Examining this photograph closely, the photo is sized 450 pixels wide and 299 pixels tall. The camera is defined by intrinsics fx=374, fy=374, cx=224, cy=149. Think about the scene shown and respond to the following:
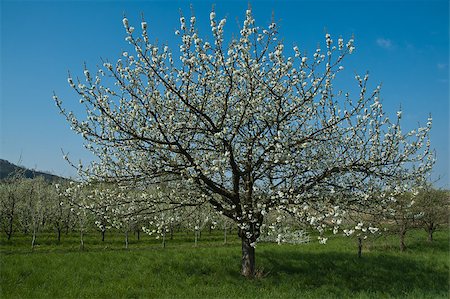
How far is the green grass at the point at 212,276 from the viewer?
12727 mm

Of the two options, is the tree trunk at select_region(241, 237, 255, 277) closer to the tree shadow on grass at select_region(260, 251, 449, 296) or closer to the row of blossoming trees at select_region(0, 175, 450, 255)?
the tree shadow on grass at select_region(260, 251, 449, 296)

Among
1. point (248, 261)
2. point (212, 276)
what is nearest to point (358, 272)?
point (248, 261)

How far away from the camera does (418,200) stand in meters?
30.3

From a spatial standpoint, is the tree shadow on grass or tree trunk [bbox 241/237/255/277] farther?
the tree shadow on grass

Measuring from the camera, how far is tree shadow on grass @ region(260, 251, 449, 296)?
1527 cm

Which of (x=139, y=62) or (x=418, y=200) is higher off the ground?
(x=139, y=62)

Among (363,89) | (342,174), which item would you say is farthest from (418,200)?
(363,89)

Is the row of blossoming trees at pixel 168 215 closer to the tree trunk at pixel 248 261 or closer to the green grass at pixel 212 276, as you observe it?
the tree trunk at pixel 248 261

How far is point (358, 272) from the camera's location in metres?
18.0

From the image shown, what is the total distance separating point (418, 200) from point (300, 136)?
843 inches

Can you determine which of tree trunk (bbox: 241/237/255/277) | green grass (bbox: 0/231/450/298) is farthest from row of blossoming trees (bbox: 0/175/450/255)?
green grass (bbox: 0/231/450/298)

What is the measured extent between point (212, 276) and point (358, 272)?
7629 mm

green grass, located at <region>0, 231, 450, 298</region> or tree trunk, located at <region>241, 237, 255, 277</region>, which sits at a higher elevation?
tree trunk, located at <region>241, 237, 255, 277</region>

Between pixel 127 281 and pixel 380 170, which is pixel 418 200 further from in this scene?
pixel 127 281
